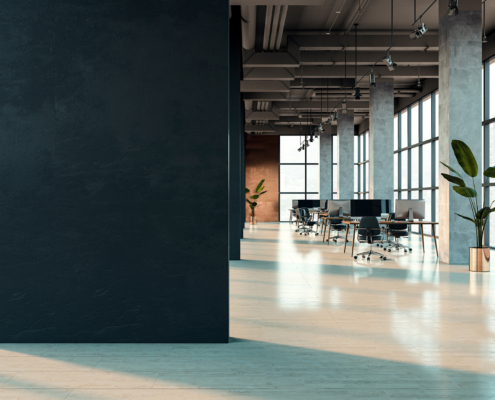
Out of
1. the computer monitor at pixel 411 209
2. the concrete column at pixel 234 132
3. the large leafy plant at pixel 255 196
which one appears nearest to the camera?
the concrete column at pixel 234 132

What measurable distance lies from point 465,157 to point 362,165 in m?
13.4

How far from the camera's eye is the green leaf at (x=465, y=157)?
6.77 m

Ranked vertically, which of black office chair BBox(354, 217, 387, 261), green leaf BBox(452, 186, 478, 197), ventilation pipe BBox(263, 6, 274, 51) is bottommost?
black office chair BBox(354, 217, 387, 261)

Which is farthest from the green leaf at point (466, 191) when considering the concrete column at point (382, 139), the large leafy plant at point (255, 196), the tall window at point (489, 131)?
the large leafy plant at point (255, 196)

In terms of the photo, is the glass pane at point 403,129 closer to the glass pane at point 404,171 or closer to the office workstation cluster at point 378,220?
the glass pane at point 404,171

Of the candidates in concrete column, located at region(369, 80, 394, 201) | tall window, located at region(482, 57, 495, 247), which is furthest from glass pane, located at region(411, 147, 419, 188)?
tall window, located at region(482, 57, 495, 247)

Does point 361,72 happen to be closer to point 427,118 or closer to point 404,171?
point 427,118

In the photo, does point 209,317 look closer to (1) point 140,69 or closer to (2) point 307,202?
(1) point 140,69

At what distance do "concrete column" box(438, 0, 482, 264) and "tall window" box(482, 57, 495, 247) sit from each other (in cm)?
244

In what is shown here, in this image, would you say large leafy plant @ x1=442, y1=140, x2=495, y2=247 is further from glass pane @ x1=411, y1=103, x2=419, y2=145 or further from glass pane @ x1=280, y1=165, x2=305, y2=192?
glass pane @ x1=280, y1=165, x2=305, y2=192

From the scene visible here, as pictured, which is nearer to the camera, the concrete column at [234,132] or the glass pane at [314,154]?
the concrete column at [234,132]

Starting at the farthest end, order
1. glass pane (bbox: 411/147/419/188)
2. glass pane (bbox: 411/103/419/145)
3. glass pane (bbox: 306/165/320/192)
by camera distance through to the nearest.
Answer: glass pane (bbox: 306/165/320/192) → glass pane (bbox: 411/103/419/145) → glass pane (bbox: 411/147/419/188)

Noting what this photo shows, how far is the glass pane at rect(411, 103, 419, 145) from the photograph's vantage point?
14.1m

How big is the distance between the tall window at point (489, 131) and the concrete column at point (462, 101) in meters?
2.44
